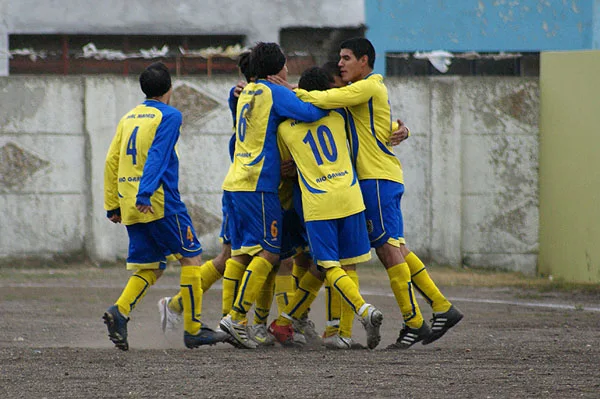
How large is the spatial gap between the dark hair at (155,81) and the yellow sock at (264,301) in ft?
4.91

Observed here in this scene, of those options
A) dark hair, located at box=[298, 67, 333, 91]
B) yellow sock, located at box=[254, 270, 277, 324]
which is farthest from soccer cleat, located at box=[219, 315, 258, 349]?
dark hair, located at box=[298, 67, 333, 91]

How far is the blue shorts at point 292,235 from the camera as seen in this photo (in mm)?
7672

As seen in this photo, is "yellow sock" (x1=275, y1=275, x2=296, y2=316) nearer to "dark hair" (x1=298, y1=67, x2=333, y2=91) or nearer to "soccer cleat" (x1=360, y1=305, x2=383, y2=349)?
"soccer cleat" (x1=360, y1=305, x2=383, y2=349)

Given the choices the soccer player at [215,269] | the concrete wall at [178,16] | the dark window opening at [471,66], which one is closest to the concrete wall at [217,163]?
the dark window opening at [471,66]

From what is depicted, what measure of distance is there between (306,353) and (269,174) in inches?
47.5

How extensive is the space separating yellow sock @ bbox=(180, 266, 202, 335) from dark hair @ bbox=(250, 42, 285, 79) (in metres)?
1.40

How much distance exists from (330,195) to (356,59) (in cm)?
105

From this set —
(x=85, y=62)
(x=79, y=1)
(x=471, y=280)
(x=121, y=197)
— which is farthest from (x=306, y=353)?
(x=79, y=1)

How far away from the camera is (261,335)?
763cm

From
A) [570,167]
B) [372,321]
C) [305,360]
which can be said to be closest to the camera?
[305,360]

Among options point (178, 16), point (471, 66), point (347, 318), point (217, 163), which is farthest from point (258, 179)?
point (178, 16)

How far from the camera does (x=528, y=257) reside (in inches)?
527

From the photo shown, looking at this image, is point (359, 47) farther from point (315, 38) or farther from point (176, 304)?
point (315, 38)

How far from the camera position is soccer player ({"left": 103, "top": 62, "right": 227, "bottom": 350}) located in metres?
7.18
